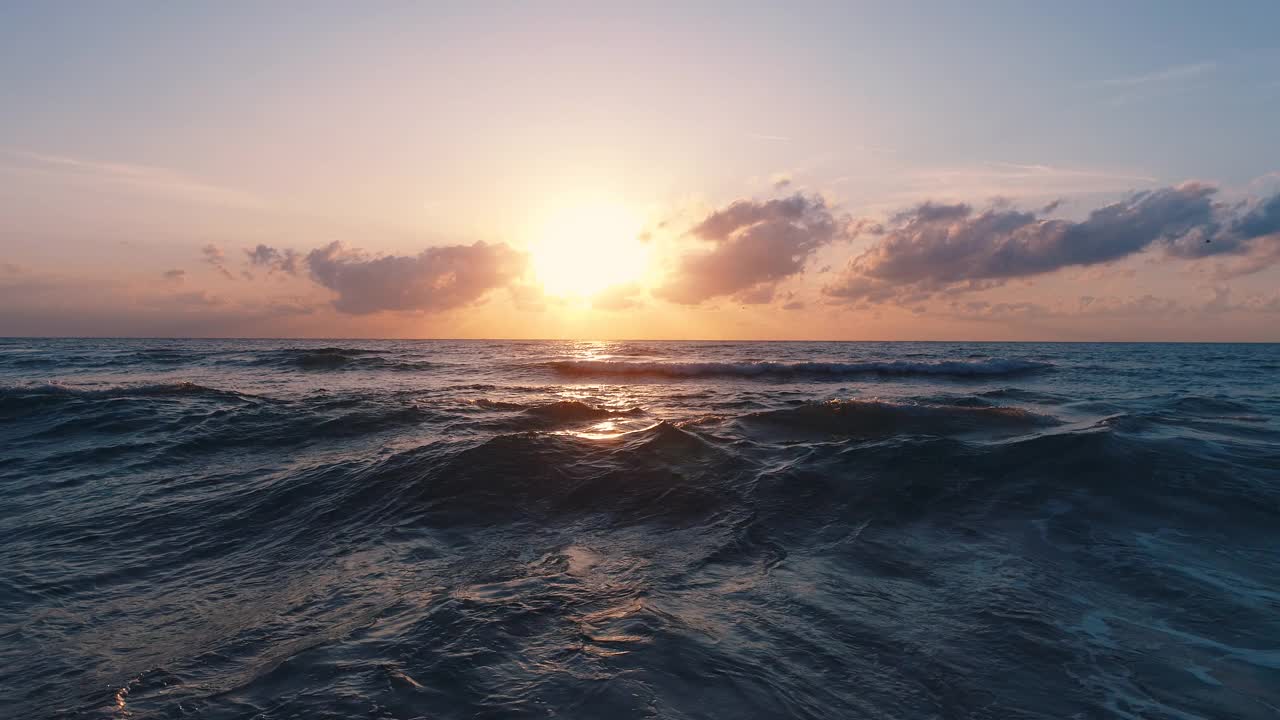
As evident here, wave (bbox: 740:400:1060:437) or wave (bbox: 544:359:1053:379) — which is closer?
wave (bbox: 740:400:1060:437)

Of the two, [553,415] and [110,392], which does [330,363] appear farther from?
[553,415]

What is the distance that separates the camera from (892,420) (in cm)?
1273

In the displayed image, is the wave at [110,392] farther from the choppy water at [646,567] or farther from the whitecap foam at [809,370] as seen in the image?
the whitecap foam at [809,370]

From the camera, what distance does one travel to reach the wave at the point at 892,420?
11906 millimetres

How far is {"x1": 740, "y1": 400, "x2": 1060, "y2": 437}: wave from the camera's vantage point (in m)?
11.9

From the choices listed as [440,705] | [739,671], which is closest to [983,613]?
[739,671]

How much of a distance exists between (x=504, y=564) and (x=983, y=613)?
14.5 feet

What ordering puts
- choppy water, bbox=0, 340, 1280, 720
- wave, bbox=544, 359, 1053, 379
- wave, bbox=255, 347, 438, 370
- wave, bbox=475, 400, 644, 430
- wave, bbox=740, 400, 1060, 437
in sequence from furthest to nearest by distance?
wave, bbox=255, 347, 438, 370 → wave, bbox=544, 359, 1053, 379 → wave, bbox=475, 400, 644, 430 → wave, bbox=740, 400, 1060, 437 → choppy water, bbox=0, 340, 1280, 720

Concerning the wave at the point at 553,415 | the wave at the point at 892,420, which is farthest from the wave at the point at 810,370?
the wave at the point at 892,420

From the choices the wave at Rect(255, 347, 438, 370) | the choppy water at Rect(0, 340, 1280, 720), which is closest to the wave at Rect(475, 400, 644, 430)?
the choppy water at Rect(0, 340, 1280, 720)

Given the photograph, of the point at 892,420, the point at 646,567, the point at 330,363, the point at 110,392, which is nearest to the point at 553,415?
the point at 892,420

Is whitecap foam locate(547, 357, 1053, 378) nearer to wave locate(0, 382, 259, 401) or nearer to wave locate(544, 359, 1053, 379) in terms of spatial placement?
wave locate(544, 359, 1053, 379)

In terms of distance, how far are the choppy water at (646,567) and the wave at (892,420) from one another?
0.36 ft

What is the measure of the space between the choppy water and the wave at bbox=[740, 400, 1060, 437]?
0.36 feet
